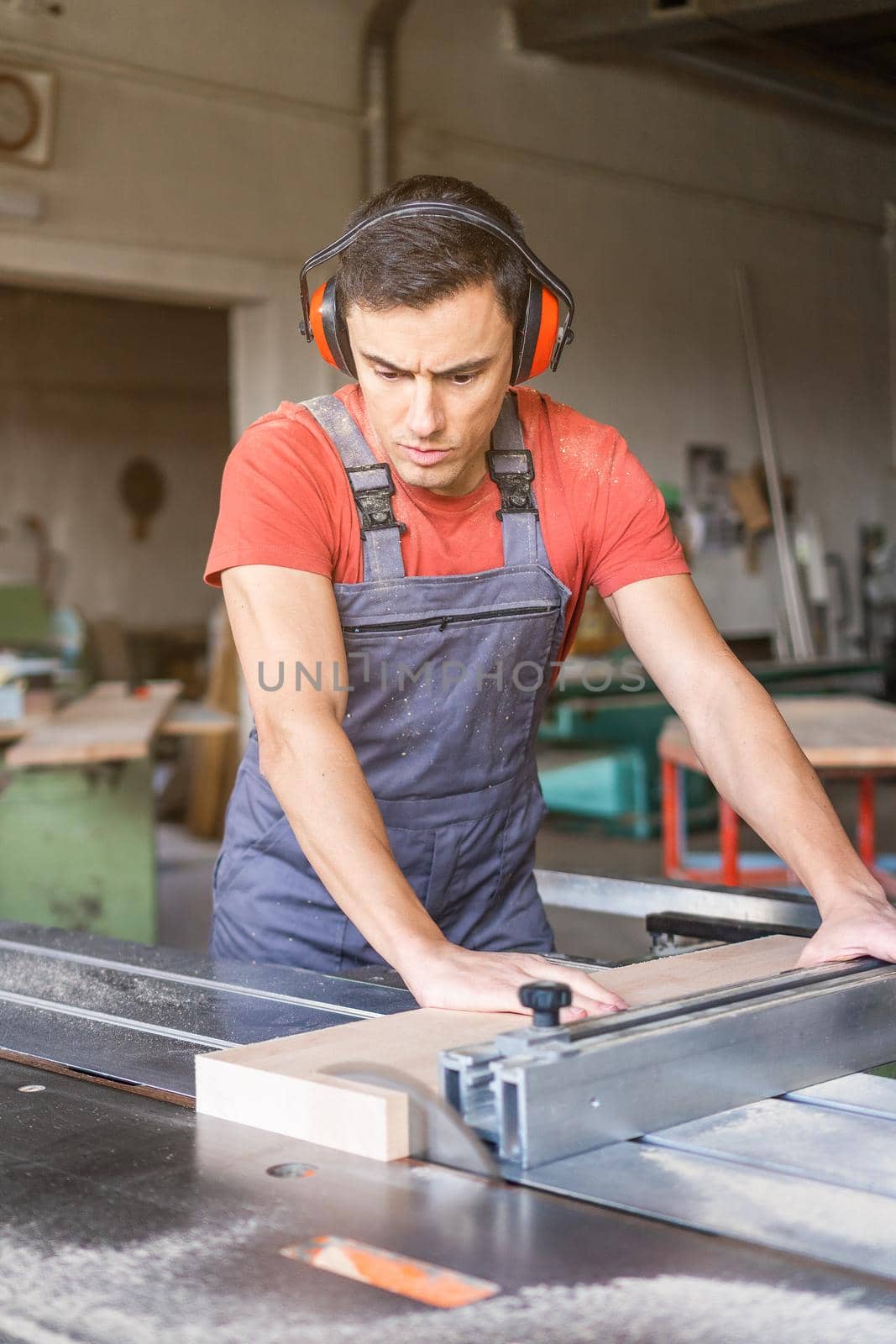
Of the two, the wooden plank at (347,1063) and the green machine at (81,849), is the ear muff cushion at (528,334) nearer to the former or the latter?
the wooden plank at (347,1063)

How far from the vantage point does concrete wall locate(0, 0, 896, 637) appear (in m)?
5.30

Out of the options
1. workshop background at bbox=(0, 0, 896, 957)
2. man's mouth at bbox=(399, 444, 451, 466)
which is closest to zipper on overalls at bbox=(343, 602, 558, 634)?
man's mouth at bbox=(399, 444, 451, 466)

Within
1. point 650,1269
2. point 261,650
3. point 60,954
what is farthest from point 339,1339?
point 60,954

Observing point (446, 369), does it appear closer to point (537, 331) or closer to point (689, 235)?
point (537, 331)

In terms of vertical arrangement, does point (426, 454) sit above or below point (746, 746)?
above

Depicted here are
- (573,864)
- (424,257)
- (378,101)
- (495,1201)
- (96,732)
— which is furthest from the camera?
Result: (573,864)

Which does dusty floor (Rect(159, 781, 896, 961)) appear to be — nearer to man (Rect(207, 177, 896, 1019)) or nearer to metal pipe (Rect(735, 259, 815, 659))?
metal pipe (Rect(735, 259, 815, 659))

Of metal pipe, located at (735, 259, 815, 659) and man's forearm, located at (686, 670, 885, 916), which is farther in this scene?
metal pipe, located at (735, 259, 815, 659)

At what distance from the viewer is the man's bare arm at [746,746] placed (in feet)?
4.91

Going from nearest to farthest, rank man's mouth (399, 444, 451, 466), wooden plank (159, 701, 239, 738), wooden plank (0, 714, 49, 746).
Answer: man's mouth (399, 444, 451, 466), wooden plank (0, 714, 49, 746), wooden plank (159, 701, 239, 738)

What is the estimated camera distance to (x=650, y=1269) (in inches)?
33.0

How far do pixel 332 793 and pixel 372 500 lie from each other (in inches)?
16.2

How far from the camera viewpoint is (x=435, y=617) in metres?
1.76

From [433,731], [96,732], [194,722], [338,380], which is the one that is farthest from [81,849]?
[433,731]
